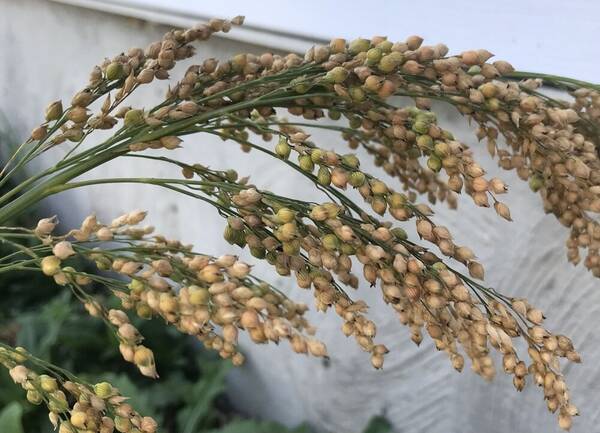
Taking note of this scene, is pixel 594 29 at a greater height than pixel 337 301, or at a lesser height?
greater

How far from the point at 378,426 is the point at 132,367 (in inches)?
31.2

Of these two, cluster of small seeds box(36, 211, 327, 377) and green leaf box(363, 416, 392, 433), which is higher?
cluster of small seeds box(36, 211, 327, 377)

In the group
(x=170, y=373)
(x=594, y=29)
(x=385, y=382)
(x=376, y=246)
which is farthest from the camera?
(x=170, y=373)

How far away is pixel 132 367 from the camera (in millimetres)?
1798

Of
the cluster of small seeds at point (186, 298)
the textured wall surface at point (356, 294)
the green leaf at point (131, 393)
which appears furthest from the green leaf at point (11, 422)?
the cluster of small seeds at point (186, 298)

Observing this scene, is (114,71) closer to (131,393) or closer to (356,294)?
(356,294)

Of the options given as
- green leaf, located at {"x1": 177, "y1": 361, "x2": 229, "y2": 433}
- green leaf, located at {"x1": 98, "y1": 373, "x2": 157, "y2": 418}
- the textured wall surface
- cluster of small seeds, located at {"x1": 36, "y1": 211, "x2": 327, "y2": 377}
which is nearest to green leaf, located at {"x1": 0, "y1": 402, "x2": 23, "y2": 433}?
green leaf, located at {"x1": 98, "y1": 373, "x2": 157, "y2": 418}

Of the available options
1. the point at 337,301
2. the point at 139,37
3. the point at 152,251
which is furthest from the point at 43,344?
the point at 337,301

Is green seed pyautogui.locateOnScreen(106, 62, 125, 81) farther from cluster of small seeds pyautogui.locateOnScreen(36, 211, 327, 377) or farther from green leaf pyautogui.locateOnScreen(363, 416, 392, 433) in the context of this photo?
green leaf pyautogui.locateOnScreen(363, 416, 392, 433)

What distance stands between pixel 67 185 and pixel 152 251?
0.34 feet

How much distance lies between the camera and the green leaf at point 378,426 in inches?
53.3

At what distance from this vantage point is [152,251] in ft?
1.79

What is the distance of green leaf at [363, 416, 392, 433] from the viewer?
1.35m

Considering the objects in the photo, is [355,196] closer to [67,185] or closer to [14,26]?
[67,185]
